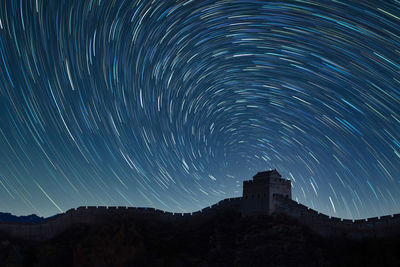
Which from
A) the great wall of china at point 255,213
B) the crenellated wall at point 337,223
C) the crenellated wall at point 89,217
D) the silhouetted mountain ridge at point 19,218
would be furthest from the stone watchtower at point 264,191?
the silhouetted mountain ridge at point 19,218

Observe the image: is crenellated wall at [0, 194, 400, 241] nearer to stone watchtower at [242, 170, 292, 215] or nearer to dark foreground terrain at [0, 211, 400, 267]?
stone watchtower at [242, 170, 292, 215]

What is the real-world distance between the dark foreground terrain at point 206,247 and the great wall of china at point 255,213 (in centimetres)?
102

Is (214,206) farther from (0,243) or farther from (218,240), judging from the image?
(0,243)

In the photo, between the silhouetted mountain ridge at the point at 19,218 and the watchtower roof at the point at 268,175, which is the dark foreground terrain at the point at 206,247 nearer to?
the watchtower roof at the point at 268,175

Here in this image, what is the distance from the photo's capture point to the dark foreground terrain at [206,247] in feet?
120

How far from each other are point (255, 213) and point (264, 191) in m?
2.78

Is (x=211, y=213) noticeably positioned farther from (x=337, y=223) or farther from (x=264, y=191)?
(x=337, y=223)

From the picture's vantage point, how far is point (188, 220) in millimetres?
53094

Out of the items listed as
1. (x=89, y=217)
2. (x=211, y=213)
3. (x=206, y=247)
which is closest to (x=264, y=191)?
(x=211, y=213)

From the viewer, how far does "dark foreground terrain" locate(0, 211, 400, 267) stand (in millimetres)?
36625

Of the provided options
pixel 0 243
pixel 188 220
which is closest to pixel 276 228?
pixel 188 220

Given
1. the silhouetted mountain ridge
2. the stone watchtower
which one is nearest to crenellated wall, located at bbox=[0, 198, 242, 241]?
the stone watchtower

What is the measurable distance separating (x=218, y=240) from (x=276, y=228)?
6258mm

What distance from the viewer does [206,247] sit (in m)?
42.2
